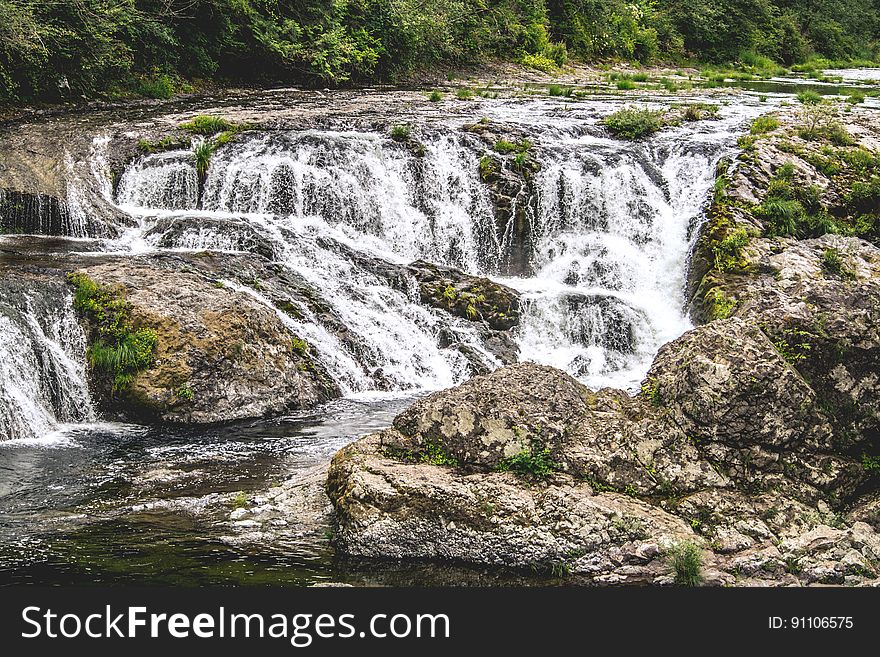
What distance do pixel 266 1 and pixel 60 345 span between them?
727 inches

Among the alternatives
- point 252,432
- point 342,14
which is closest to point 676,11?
point 342,14

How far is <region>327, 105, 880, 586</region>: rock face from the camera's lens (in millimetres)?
6410

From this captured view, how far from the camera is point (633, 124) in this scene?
19.0m

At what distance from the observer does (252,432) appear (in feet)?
35.1

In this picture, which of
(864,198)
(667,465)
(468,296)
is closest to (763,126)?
(864,198)

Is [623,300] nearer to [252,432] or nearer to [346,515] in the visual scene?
[252,432]

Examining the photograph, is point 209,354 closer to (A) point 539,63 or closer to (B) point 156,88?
(B) point 156,88

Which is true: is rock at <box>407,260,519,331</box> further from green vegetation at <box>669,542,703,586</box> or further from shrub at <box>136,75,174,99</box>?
shrub at <box>136,75,174,99</box>

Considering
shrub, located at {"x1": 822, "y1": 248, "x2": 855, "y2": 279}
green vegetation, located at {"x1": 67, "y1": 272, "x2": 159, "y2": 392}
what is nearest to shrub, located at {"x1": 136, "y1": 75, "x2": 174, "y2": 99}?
green vegetation, located at {"x1": 67, "y1": 272, "x2": 159, "y2": 392}

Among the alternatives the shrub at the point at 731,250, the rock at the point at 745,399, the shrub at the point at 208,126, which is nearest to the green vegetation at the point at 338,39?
the shrub at the point at 208,126

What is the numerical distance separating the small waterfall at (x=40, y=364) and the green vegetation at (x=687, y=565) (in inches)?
315

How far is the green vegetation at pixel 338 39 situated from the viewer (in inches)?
813

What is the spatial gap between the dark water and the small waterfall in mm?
459

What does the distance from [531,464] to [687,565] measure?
1.50 meters
